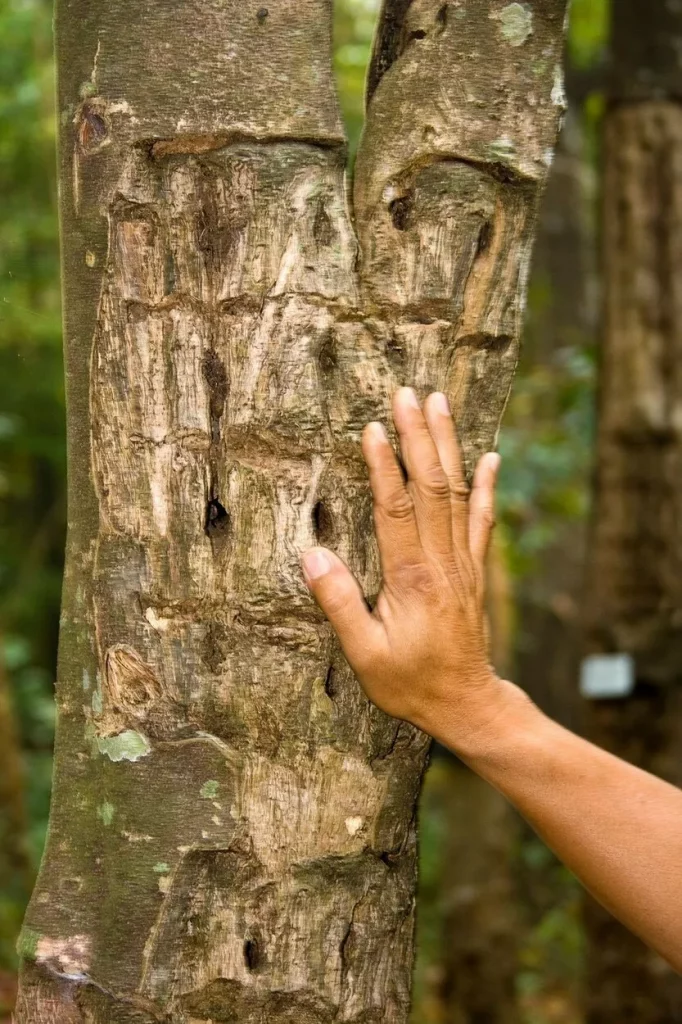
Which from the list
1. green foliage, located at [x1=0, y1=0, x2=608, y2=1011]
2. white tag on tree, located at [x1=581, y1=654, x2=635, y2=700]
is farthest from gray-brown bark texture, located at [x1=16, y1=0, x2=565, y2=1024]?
green foliage, located at [x1=0, y1=0, x2=608, y2=1011]

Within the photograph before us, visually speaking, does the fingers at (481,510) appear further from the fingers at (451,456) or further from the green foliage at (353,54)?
the green foliage at (353,54)

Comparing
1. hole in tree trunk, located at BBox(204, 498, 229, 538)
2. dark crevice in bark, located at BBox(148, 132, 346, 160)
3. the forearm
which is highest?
dark crevice in bark, located at BBox(148, 132, 346, 160)

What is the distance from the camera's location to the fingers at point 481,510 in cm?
187

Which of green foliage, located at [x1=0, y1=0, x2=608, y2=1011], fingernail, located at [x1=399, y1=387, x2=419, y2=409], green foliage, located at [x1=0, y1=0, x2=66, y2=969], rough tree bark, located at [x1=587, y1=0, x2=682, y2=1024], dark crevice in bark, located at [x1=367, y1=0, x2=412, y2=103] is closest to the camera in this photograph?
fingernail, located at [x1=399, y1=387, x2=419, y2=409]

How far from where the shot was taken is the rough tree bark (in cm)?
548

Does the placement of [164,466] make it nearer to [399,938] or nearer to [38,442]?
[399,938]

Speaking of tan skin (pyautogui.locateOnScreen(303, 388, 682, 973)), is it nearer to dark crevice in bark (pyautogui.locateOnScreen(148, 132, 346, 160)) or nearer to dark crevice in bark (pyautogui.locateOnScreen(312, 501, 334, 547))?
dark crevice in bark (pyautogui.locateOnScreen(312, 501, 334, 547))

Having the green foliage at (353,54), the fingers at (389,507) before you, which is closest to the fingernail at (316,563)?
the fingers at (389,507)

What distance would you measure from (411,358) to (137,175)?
1.72 ft

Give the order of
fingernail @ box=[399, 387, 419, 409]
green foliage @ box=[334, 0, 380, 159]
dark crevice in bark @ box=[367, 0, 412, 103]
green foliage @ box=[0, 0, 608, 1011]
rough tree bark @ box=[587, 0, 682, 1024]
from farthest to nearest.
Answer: green foliage @ box=[334, 0, 380, 159] → green foliage @ box=[0, 0, 608, 1011] → rough tree bark @ box=[587, 0, 682, 1024] → dark crevice in bark @ box=[367, 0, 412, 103] → fingernail @ box=[399, 387, 419, 409]

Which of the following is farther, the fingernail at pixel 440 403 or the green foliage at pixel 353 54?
the green foliage at pixel 353 54

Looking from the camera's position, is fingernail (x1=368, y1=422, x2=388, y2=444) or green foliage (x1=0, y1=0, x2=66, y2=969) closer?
fingernail (x1=368, y1=422, x2=388, y2=444)

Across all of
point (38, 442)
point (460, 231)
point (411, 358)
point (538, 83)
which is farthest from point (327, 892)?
point (38, 442)

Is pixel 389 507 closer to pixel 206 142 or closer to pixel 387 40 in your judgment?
pixel 206 142
